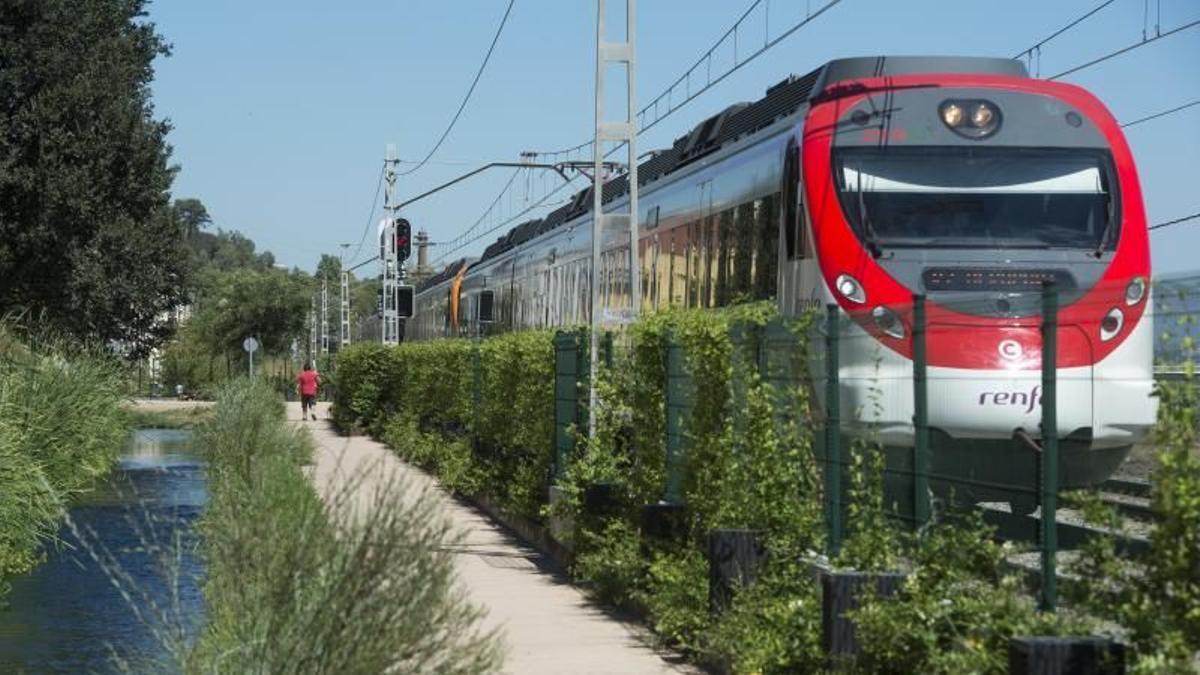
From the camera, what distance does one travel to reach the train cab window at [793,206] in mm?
14914

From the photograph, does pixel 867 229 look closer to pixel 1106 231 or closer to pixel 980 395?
pixel 1106 231


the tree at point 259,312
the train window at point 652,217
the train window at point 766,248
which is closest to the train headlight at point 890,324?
the train window at point 766,248

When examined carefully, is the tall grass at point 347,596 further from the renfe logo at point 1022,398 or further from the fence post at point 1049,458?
the renfe logo at point 1022,398

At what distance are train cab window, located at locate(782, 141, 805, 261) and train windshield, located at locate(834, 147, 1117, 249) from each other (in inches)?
17.3

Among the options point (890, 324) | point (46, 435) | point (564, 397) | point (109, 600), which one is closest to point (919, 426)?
point (890, 324)

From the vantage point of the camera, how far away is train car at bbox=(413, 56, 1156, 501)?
11117 millimetres

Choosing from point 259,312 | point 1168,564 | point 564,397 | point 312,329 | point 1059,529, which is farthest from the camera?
point 259,312

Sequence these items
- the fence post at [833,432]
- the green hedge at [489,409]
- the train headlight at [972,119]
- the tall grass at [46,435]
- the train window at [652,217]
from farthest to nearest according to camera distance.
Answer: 1. the train window at [652,217]
2. the green hedge at [489,409]
3. the tall grass at [46,435]
4. the train headlight at [972,119]
5. the fence post at [833,432]

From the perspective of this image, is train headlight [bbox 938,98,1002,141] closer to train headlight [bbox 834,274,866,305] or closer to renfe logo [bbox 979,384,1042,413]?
train headlight [bbox 834,274,866,305]

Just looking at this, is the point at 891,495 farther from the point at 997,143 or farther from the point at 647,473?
the point at 997,143

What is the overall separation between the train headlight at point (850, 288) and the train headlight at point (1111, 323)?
246cm

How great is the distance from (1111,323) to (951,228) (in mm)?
2970

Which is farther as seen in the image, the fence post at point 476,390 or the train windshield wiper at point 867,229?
the fence post at point 476,390

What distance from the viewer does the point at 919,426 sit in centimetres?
861
